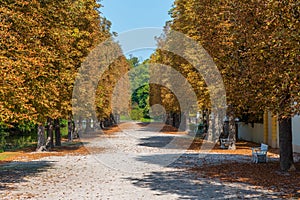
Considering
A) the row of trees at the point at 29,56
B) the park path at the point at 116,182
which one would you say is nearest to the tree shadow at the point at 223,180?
the park path at the point at 116,182

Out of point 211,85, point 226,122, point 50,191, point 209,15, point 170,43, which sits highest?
point 170,43

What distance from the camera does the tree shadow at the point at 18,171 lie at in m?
13.1

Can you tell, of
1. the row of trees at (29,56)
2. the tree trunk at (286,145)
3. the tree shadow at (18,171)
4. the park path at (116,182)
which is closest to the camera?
the park path at (116,182)

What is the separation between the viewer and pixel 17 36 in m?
12.5

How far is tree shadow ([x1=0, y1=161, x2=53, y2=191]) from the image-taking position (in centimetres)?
1306

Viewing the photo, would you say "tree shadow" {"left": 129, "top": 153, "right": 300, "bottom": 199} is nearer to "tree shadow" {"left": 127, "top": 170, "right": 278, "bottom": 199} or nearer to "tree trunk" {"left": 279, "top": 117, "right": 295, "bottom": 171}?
"tree shadow" {"left": 127, "top": 170, "right": 278, "bottom": 199}

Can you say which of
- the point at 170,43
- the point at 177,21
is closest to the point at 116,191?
the point at 177,21

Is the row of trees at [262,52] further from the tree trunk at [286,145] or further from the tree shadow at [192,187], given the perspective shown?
the tree shadow at [192,187]

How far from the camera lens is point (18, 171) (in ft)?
51.2

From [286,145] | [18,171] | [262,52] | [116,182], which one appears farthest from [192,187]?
[18,171]

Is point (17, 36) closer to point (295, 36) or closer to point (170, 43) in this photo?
point (295, 36)

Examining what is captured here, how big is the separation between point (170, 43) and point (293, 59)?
2788cm

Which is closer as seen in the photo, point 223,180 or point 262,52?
point 262,52

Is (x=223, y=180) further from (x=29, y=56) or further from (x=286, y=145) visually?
(x=29, y=56)
